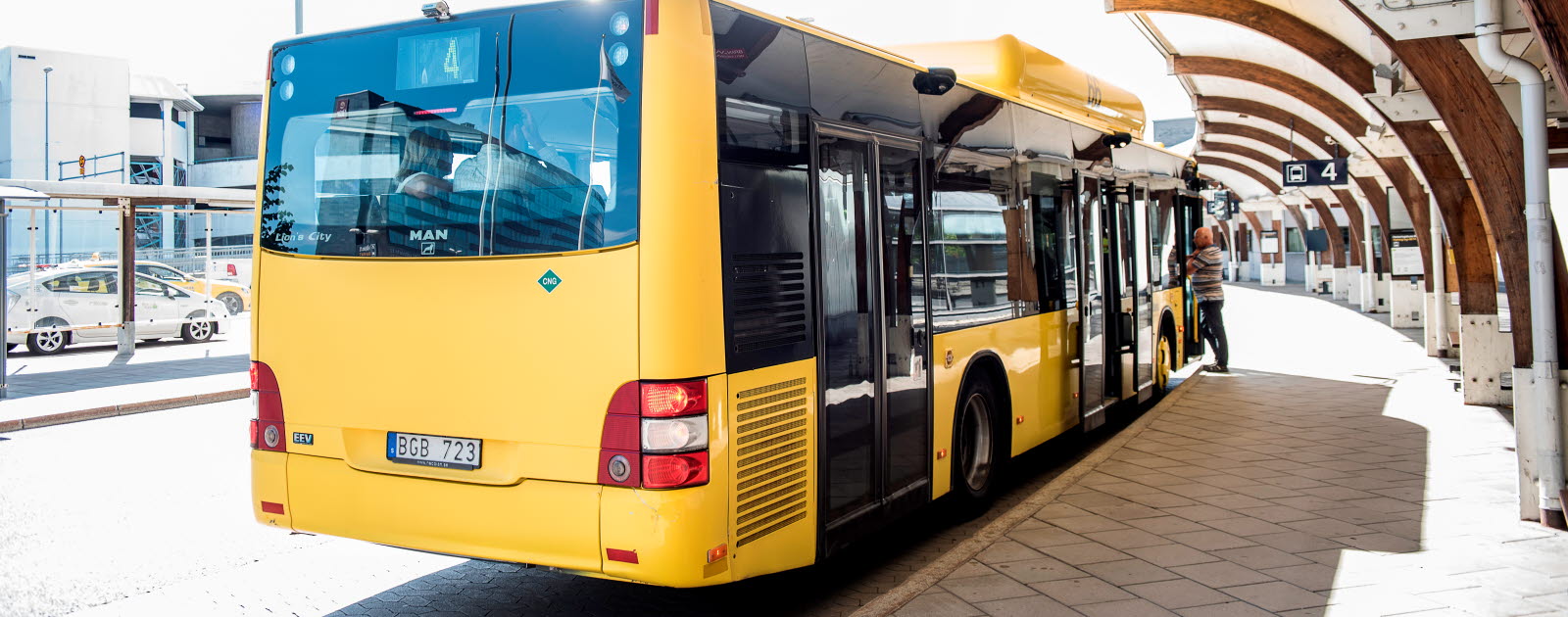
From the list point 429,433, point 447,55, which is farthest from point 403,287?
point 447,55

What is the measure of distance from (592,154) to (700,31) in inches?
25.8

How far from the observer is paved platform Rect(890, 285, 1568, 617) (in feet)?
17.6

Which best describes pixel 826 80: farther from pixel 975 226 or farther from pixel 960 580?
pixel 960 580

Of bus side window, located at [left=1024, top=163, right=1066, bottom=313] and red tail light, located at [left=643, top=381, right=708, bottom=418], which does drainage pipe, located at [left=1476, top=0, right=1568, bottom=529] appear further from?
red tail light, located at [left=643, top=381, right=708, bottom=418]

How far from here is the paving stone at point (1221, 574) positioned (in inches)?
222

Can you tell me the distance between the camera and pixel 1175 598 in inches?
213

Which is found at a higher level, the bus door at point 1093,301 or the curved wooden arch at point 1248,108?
the curved wooden arch at point 1248,108

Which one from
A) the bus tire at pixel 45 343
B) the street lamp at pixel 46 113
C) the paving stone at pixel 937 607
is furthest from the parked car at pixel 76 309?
the street lamp at pixel 46 113

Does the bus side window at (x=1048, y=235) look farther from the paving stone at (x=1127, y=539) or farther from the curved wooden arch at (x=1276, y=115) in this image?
the curved wooden arch at (x=1276, y=115)

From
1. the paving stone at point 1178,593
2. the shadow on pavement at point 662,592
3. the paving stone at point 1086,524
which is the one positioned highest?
the paving stone at point 1086,524

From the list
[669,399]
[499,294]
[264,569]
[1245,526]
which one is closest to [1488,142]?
[1245,526]

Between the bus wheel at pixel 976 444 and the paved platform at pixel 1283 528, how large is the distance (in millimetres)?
388

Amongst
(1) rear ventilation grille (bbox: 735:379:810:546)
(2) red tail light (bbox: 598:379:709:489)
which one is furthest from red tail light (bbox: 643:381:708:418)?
(1) rear ventilation grille (bbox: 735:379:810:546)

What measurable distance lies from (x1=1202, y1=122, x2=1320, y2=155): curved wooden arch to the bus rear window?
22.2 metres
